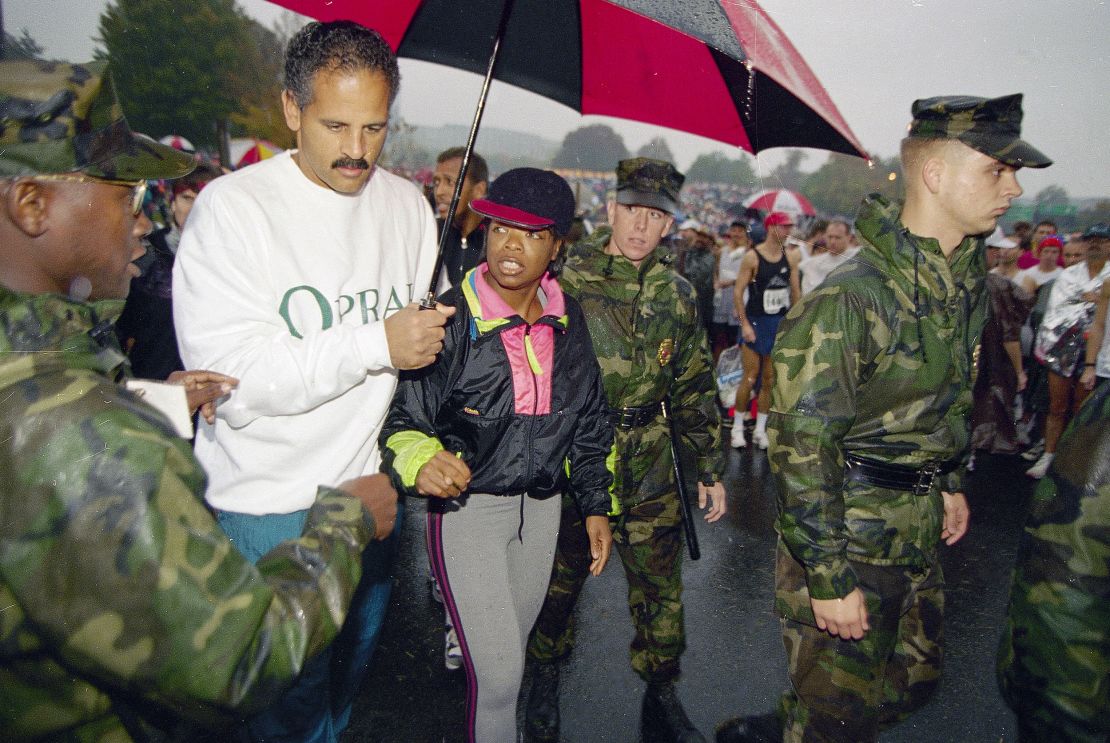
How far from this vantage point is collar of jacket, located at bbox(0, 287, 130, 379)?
3.28 feet

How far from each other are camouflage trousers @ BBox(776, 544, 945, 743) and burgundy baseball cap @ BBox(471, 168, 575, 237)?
5.06 ft

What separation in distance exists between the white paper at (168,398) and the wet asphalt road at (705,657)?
Answer: 2156 millimetres

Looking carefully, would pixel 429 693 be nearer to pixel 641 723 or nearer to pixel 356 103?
pixel 641 723

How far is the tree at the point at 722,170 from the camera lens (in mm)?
2367

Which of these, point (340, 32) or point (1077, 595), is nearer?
point (1077, 595)

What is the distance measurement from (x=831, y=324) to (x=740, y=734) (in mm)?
1958

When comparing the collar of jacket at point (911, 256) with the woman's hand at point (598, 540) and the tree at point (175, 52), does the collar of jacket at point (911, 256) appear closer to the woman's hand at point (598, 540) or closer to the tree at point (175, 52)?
the woman's hand at point (598, 540)


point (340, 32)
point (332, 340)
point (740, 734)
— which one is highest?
point (340, 32)

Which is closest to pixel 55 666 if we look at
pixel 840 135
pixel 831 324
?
pixel 831 324

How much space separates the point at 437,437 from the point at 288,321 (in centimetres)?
66

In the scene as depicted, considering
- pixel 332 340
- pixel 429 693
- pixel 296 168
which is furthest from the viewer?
pixel 429 693

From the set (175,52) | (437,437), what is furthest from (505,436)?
(175,52)

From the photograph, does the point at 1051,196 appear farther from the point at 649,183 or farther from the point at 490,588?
the point at 490,588

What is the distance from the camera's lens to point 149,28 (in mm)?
2488
